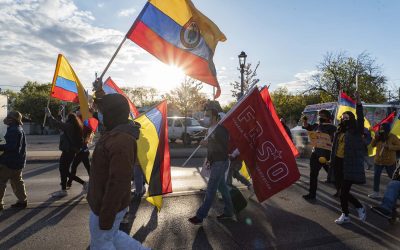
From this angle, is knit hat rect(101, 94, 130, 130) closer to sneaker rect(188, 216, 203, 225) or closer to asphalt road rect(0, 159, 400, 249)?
asphalt road rect(0, 159, 400, 249)

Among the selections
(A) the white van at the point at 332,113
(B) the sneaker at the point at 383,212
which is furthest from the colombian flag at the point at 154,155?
(A) the white van at the point at 332,113

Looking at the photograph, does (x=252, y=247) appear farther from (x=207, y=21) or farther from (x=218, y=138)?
(x=207, y=21)

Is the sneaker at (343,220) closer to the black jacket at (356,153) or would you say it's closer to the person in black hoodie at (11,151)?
the black jacket at (356,153)

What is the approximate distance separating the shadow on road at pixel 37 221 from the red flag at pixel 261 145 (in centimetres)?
310

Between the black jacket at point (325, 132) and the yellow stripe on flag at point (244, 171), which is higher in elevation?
the black jacket at point (325, 132)

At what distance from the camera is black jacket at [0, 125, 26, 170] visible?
593cm

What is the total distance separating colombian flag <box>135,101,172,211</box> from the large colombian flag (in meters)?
0.94

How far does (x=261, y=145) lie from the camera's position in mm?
5449

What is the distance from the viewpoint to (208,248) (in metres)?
4.50

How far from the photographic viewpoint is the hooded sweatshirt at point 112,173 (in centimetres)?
274

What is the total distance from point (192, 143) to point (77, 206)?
1697 cm

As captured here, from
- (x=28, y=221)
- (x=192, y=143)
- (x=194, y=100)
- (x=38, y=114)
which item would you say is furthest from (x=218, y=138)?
(x=38, y=114)

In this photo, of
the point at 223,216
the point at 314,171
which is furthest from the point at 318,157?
the point at 223,216

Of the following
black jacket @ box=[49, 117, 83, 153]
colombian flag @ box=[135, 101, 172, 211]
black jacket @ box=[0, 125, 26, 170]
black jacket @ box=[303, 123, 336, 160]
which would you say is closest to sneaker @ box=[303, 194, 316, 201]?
black jacket @ box=[303, 123, 336, 160]
